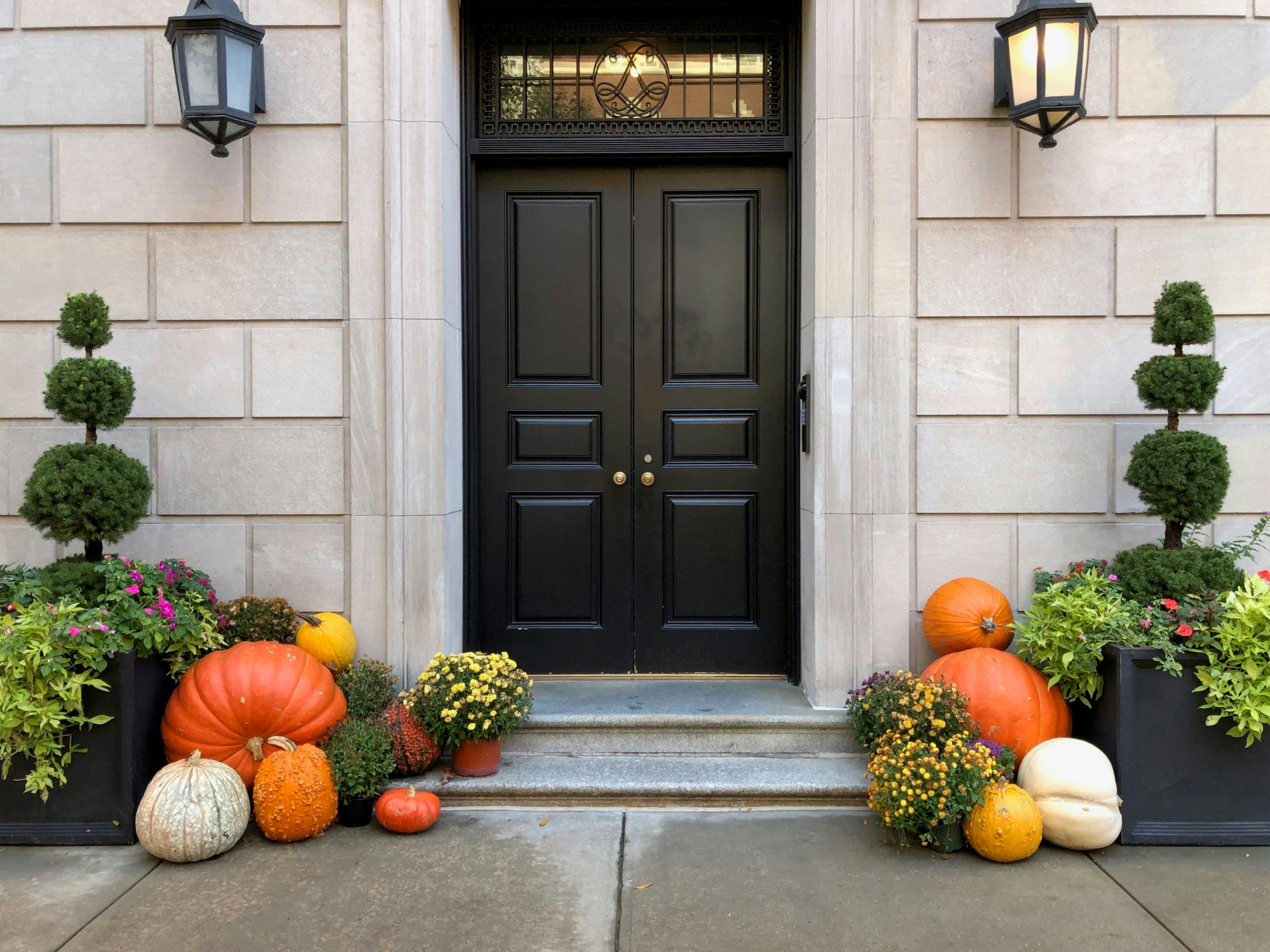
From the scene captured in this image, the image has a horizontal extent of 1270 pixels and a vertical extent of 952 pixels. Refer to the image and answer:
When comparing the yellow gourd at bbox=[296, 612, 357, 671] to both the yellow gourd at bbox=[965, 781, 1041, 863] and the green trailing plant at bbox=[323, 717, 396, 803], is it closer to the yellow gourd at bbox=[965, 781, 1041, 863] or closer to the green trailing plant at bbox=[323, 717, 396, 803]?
the green trailing plant at bbox=[323, 717, 396, 803]

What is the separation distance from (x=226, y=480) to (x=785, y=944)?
149 inches

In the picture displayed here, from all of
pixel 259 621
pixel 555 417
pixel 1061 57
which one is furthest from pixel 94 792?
pixel 1061 57

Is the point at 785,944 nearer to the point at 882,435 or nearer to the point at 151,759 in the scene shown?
the point at 882,435

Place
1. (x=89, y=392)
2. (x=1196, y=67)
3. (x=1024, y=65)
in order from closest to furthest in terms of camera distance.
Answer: (x=89, y=392) → (x=1024, y=65) → (x=1196, y=67)

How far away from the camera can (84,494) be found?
4.13m

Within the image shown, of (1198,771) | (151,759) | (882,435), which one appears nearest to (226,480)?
(151,759)

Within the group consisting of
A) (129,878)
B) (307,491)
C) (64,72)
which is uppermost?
(64,72)

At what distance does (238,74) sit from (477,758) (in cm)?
378

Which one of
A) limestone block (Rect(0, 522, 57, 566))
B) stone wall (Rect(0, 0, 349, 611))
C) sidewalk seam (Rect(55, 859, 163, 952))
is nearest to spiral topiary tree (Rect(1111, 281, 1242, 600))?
stone wall (Rect(0, 0, 349, 611))

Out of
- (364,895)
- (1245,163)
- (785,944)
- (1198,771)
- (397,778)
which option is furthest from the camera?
(1245,163)

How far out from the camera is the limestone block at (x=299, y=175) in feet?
16.4

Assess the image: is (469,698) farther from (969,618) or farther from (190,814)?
(969,618)

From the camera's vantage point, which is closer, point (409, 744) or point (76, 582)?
point (76, 582)

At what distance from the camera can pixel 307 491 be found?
505 cm
